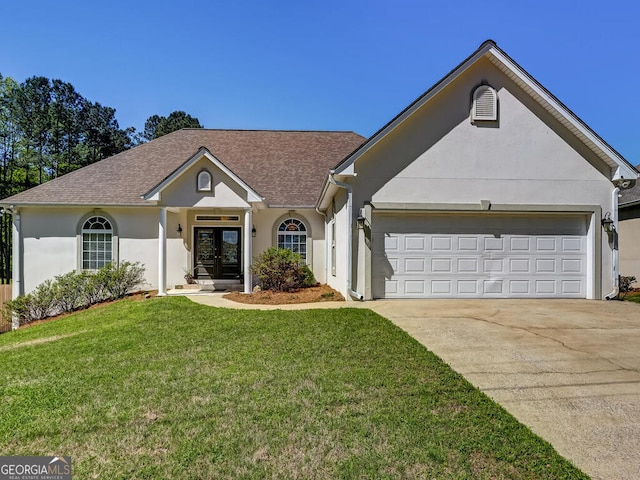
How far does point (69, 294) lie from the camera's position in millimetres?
12719

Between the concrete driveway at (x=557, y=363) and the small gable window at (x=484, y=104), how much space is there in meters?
5.31

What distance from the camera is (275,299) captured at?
1131 centimetres

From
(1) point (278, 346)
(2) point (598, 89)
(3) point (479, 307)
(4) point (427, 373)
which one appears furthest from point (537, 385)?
(2) point (598, 89)

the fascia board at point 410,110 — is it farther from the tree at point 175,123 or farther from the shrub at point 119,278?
the tree at point 175,123

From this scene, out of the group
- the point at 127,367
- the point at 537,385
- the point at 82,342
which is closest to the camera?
the point at 537,385

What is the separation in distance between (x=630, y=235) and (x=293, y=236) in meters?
14.5

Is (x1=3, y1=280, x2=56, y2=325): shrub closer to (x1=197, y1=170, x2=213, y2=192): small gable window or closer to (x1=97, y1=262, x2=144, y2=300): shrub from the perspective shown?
(x1=97, y1=262, x2=144, y2=300): shrub

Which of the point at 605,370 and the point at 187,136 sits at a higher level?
the point at 187,136

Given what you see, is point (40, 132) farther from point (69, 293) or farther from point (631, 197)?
point (631, 197)

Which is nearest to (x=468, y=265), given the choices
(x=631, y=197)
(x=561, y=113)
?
(x=561, y=113)

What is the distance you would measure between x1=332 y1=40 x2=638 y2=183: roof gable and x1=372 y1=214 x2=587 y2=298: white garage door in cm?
178

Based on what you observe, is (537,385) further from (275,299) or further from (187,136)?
(187,136)

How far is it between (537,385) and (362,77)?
56.0 ft

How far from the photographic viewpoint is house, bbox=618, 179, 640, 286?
15562 mm
